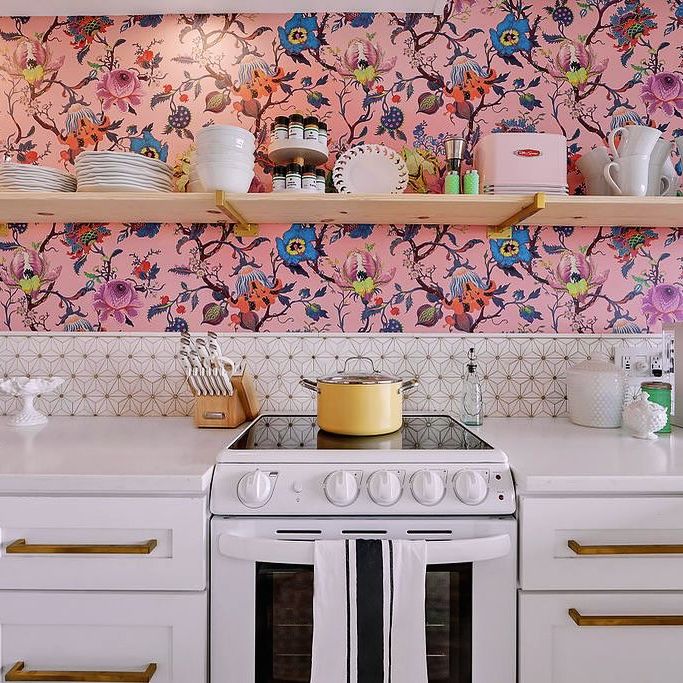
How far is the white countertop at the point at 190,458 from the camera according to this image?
3.91 ft

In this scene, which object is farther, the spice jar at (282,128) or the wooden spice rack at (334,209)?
the spice jar at (282,128)

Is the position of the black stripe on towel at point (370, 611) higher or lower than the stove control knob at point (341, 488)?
lower

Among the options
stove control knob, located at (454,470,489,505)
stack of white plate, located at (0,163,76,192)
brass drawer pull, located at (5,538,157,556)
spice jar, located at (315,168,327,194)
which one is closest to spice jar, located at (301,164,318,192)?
spice jar, located at (315,168,327,194)

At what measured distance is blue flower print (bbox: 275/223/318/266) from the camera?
1.94 metres

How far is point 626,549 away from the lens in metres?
1.18

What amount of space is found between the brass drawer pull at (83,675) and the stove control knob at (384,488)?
62cm

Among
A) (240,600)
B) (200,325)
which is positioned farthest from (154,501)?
(200,325)

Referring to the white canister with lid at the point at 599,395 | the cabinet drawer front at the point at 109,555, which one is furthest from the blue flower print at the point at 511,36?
the cabinet drawer front at the point at 109,555

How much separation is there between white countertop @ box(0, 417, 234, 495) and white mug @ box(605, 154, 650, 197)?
1455mm

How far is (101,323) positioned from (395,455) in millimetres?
1247

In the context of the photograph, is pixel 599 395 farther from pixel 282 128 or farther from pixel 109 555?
pixel 109 555

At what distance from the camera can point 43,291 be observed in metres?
1.95

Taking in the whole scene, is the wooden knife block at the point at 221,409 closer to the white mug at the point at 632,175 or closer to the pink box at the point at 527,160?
the pink box at the point at 527,160

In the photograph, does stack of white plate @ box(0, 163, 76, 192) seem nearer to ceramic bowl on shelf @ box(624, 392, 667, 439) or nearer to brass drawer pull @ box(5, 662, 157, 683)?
brass drawer pull @ box(5, 662, 157, 683)
